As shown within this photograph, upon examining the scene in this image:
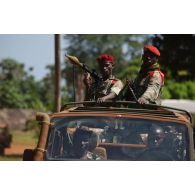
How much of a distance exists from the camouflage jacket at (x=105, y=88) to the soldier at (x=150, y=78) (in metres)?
0.24

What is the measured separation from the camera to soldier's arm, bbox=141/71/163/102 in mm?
6988

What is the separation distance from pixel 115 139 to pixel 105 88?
6.40ft

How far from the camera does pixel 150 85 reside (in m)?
7.18

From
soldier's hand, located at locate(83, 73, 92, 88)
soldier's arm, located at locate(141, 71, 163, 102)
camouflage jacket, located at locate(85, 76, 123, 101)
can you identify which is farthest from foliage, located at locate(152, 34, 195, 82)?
soldier's arm, located at locate(141, 71, 163, 102)

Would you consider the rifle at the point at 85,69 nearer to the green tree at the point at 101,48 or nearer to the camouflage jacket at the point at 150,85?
the camouflage jacket at the point at 150,85

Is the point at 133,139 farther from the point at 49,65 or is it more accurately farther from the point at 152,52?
the point at 49,65

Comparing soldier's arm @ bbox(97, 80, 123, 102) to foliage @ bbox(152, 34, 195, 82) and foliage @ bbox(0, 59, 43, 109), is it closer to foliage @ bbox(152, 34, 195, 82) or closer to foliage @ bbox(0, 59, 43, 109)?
foliage @ bbox(152, 34, 195, 82)

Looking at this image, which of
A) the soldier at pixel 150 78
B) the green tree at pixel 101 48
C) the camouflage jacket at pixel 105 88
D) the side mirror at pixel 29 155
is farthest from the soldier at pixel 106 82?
the green tree at pixel 101 48

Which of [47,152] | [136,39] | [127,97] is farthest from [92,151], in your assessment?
[136,39]

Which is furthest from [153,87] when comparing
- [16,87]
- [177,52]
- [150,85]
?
[16,87]

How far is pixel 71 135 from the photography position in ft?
20.0

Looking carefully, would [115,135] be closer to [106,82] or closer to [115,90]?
[115,90]

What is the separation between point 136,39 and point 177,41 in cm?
3783

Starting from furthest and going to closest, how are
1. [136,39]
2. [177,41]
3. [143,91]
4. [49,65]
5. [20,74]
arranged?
[49,65] < [136,39] < [20,74] < [177,41] < [143,91]
